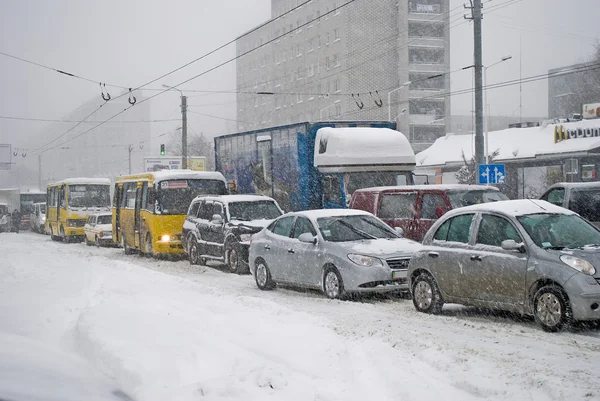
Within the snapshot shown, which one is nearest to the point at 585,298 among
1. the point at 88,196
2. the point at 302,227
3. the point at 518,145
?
the point at 302,227

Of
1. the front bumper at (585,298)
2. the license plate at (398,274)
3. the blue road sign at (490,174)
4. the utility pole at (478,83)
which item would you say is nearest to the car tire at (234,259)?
the license plate at (398,274)

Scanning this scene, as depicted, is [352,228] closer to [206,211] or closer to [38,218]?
[206,211]

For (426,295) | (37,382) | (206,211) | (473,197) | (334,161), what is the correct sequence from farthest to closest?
1. (206,211)
2. (334,161)
3. (473,197)
4. (426,295)
5. (37,382)

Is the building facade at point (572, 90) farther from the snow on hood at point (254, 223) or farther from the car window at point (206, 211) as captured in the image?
the snow on hood at point (254, 223)

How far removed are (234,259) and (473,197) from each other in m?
6.11

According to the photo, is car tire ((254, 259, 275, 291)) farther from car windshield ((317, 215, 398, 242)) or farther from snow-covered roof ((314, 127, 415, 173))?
snow-covered roof ((314, 127, 415, 173))

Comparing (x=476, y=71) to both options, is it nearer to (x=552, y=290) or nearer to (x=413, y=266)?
(x=413, y=266)

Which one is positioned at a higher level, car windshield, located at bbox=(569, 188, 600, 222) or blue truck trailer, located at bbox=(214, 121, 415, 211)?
blue truck trailer, located at bbox=(214, 121, 415, 211)

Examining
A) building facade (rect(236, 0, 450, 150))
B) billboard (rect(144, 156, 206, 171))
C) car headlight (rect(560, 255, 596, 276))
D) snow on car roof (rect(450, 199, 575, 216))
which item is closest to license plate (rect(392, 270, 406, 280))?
snow on car roof (rect(450, 199, 575, 216))

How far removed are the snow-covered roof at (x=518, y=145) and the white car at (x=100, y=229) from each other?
22.3 m

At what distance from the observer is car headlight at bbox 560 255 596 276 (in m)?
9.12

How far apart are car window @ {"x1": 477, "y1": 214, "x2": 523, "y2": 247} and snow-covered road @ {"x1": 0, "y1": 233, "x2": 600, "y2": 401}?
107cm

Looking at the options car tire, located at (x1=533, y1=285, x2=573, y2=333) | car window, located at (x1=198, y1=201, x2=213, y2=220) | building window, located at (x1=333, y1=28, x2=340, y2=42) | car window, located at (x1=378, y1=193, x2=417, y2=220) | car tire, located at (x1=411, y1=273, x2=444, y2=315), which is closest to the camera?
car tire, located at (x1=533, y1=285, x2=573, y2=333)

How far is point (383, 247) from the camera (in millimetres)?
13070
